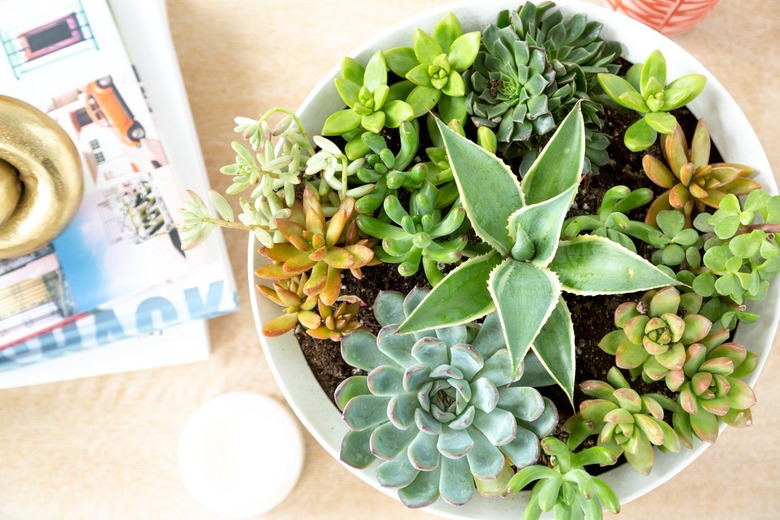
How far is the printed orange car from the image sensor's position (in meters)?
0.78

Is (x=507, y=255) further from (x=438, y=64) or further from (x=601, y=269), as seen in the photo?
(x=438, y=64)

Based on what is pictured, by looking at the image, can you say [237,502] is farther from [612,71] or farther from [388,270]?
[612,71]

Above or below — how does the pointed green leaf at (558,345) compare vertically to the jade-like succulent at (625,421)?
above

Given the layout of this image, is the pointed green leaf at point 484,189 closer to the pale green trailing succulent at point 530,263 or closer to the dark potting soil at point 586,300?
the pale green trailing succulent at point 530,263

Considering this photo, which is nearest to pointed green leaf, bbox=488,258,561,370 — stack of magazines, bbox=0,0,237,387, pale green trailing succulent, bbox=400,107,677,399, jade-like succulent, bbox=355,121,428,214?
pale green trailing succulent, bbox=400,107,677,399

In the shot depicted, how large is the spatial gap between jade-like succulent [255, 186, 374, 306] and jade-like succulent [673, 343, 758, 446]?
0.29 meters

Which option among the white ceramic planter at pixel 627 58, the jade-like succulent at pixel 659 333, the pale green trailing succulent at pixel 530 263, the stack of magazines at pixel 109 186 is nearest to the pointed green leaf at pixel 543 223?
the pale green trailing succulent at pixel 530 263

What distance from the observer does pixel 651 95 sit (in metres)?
0.60

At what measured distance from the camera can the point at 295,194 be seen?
65 centimetres

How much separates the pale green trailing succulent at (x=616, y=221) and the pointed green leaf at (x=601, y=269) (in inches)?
1.1

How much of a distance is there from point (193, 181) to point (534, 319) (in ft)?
1.50

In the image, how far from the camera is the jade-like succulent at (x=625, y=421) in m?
0.56

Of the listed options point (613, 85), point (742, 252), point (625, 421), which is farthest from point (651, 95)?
point (625, 421)

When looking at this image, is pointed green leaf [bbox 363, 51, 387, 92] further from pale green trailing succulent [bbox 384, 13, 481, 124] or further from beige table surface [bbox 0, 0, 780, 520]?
beige table surface [bbox 0, 0, 780, 520]
